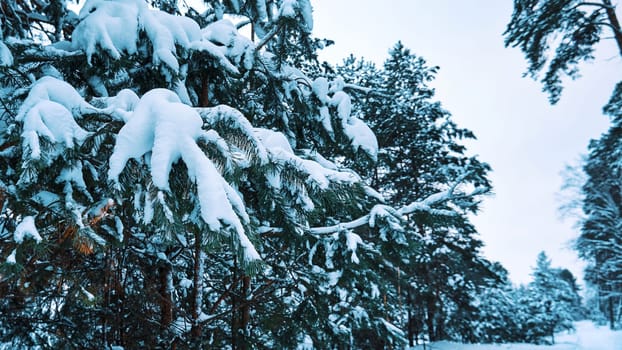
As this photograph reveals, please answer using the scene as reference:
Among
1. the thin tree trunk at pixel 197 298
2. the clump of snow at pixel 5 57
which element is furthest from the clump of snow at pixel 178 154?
the thin tree trunk at pixel 197 298

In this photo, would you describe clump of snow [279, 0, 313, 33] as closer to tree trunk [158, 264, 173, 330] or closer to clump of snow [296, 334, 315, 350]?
tree trunk [158, 264, 173, 330]

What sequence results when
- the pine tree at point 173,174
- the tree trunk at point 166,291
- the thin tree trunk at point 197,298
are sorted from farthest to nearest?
the tree trunk at point 166,291, the thin tree trunk at point 197,298, the pine tree at point 173,174

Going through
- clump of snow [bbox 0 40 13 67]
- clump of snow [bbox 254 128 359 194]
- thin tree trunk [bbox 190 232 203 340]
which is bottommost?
thin tree trunk [bbox 190 232 203 340]

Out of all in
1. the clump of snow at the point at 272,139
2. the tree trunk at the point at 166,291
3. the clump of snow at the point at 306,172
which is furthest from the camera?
the tree trunk at the point at 166,291

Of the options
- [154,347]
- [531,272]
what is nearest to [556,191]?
[154,347]

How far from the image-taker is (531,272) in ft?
117

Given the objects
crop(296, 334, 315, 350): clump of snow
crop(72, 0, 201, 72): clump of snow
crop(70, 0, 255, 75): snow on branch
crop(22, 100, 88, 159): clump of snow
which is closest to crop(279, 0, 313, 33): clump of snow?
crop(70, 0, 255, 75): snow on branch

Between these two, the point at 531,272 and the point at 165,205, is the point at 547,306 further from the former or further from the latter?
the point at 165,205

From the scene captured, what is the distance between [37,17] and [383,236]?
442 cm

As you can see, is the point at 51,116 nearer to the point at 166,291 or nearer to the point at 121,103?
the point at 121,103

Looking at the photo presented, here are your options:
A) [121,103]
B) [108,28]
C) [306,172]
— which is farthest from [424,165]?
[121,103]

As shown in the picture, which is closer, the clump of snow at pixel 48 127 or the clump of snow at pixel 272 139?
the clump of snow at pixel 48 127

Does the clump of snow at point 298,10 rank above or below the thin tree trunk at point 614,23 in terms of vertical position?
below

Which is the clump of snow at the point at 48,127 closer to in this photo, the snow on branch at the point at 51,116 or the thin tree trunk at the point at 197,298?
the snow on branch at the point at 51,116
